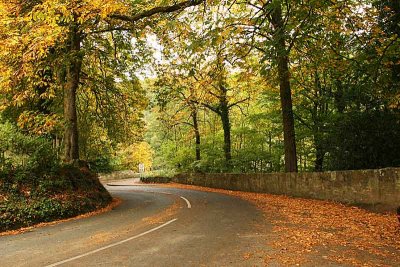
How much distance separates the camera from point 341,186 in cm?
1301

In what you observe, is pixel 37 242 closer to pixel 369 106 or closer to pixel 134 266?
pixel 134 266

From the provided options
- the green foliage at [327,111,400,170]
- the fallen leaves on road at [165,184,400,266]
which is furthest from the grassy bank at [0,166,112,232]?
the green foliage at [327,111,400,170]

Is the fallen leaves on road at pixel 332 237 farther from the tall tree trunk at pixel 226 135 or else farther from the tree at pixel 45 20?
the tall tree trunk at pixel 226 135

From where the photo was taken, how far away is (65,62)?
1582cm

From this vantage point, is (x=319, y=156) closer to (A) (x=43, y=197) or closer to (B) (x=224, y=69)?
(B) (x=224, y=69)

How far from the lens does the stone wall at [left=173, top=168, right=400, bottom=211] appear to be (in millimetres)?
10438

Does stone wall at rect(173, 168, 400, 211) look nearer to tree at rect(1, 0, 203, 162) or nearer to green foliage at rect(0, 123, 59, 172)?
tree at rect(1, 0, 203, 162)

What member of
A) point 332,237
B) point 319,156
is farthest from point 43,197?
point 319,156

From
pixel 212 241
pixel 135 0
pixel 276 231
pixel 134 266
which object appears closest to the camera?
pixel 134 266

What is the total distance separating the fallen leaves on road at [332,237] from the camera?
20.2ft

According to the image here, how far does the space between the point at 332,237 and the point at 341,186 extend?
221 inches

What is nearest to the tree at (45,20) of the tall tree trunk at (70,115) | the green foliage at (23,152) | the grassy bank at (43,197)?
the tall tree trunk at (70,115)

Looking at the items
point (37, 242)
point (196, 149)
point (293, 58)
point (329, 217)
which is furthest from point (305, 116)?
point (37, 242)

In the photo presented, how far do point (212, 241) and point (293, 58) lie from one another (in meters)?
11.5
